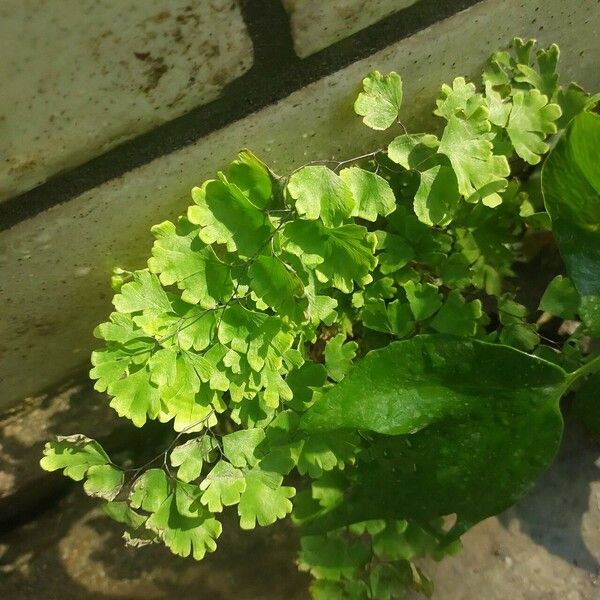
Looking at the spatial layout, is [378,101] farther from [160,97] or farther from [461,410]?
[461,410]

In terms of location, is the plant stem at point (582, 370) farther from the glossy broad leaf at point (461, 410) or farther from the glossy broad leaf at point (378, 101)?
the glossy broad leaf at point (378, 101)

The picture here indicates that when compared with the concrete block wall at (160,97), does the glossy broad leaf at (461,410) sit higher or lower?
lower

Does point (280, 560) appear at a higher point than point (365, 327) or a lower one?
lower

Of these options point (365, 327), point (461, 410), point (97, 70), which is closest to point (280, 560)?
point (365, 327)

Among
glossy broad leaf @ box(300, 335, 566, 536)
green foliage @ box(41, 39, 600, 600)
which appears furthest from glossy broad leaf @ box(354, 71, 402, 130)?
glossy broad leaf @ box(300, 335, 566, 536)

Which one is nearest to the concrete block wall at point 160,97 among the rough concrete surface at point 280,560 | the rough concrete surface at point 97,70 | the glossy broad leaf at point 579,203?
the rough concrete surface at point 97,70

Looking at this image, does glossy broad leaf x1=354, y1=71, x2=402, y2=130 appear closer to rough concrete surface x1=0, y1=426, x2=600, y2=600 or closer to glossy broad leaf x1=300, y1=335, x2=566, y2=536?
glossy broad leaf x1=300, y1=335, x2=566, y2=536
